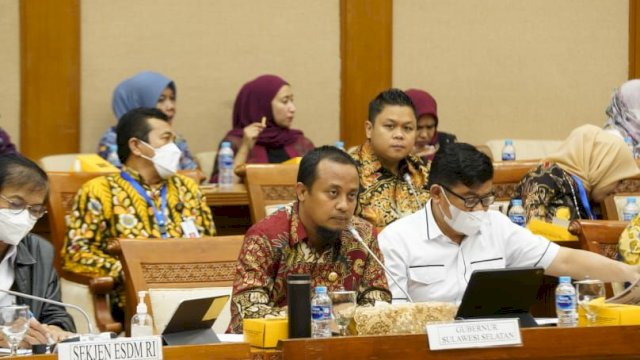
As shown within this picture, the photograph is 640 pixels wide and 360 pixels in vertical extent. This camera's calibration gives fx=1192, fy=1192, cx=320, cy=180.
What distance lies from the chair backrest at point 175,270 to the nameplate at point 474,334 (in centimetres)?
115

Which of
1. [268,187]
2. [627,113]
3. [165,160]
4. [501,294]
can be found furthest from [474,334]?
[627,113]

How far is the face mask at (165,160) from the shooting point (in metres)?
5.02

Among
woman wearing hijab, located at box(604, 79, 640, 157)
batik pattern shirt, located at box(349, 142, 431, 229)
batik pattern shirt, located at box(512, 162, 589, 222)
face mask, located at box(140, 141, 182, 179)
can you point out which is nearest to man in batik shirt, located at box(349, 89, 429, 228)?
batik pattern shirt, located at box(349, 142, 431, 229)

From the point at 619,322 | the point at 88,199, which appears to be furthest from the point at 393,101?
the point at 619,322

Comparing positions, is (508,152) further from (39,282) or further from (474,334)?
(474,334)

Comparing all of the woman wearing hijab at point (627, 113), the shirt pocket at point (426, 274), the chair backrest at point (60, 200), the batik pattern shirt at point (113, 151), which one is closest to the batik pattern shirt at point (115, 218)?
the chair backrest at point (60, 200)

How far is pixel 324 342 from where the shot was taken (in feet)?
9.05

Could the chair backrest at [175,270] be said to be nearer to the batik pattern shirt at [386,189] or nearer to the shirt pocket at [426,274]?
the shirt pocket at [426,274]

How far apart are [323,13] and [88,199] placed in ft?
9.06

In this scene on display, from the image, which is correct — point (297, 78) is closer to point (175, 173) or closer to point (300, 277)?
point (175, 173)

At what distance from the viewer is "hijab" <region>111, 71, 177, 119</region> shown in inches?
252

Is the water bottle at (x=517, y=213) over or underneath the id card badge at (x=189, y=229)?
over

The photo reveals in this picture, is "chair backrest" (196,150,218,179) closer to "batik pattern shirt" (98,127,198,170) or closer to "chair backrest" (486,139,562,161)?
"batik pattern shirt" (98,127,198,170)

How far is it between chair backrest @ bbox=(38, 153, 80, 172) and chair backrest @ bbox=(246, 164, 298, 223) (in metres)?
1.40
